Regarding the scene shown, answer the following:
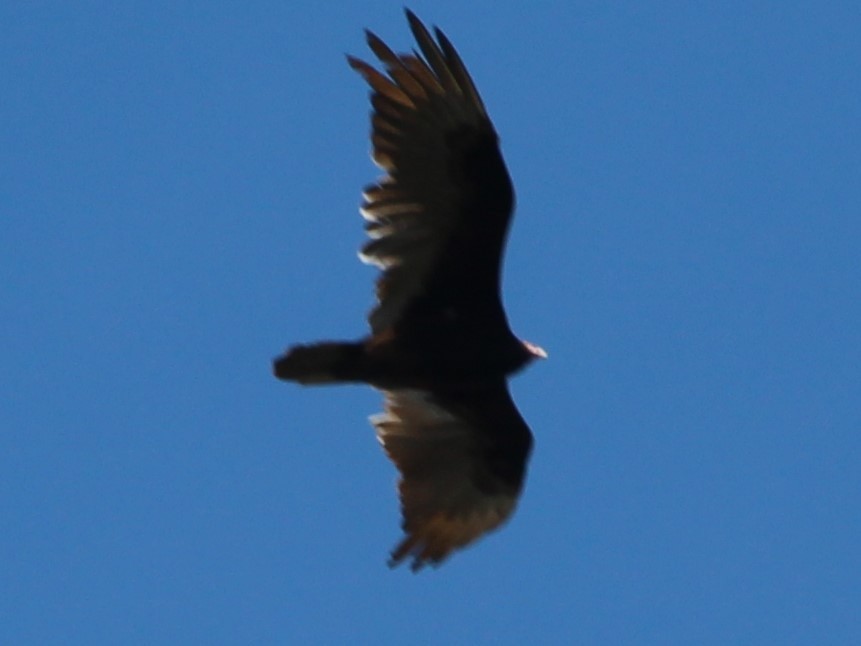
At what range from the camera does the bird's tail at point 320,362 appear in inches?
579

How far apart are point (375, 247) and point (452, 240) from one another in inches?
19.4

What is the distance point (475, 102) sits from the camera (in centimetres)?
1480

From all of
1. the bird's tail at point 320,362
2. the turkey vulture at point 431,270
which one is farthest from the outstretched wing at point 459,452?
the bird's tail at point 320,362

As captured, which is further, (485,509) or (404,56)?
(485,509)

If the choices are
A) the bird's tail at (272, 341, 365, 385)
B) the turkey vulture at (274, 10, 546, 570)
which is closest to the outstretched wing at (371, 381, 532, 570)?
the turkey vulture at (274, 10, 546, 570)

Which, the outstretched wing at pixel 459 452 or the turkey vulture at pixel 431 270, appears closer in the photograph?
the turkey vulture at pixel 431 270

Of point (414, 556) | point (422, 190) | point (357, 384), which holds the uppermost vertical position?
point (422, 190)

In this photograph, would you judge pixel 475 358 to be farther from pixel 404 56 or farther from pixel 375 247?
pixel 404 56

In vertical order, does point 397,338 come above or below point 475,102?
below

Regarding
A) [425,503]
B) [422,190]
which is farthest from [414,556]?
[422,190]

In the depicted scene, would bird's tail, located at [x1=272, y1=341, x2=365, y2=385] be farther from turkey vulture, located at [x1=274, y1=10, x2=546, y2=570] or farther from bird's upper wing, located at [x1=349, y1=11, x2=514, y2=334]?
bird's upper wing, located at [x1=349, y1=11, x2=514, y2=334]

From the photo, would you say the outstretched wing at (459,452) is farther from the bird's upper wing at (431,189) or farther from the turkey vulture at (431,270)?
the bird's upper wing at (431,189)

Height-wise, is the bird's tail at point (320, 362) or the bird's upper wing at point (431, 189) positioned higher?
the bird's upper wing at point (431, 189)

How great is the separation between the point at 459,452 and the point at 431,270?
1363 millimetres
